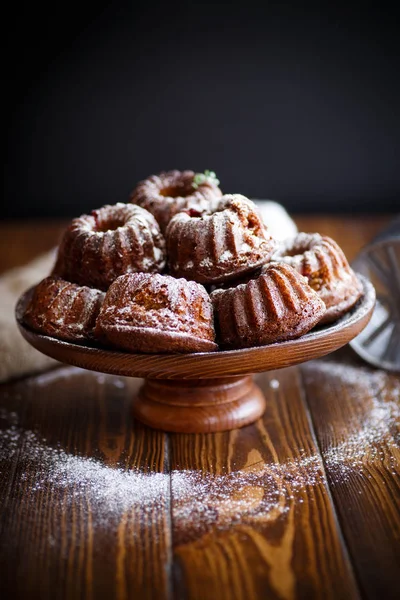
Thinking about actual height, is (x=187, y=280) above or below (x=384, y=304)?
above

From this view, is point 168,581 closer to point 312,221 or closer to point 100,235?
point 100,235

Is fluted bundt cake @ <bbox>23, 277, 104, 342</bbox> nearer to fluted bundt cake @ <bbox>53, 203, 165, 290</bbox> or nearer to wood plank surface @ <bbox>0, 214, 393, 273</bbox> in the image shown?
fluted bundt cake @ <bbox>53, 203, 165, 290</bbox>

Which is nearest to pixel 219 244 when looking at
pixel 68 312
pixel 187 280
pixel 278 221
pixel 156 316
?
pixel 187 280

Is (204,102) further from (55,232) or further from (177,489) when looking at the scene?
(177,489)

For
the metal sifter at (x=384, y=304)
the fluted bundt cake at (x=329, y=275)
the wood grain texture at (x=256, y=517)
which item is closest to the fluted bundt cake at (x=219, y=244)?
the fluted bundt cake at (x=329, y=275)

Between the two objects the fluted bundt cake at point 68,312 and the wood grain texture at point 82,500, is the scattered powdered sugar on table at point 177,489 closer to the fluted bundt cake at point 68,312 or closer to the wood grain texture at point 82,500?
the wood grain texture at point 82,500

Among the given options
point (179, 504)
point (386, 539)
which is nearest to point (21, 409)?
point (179, 504)
